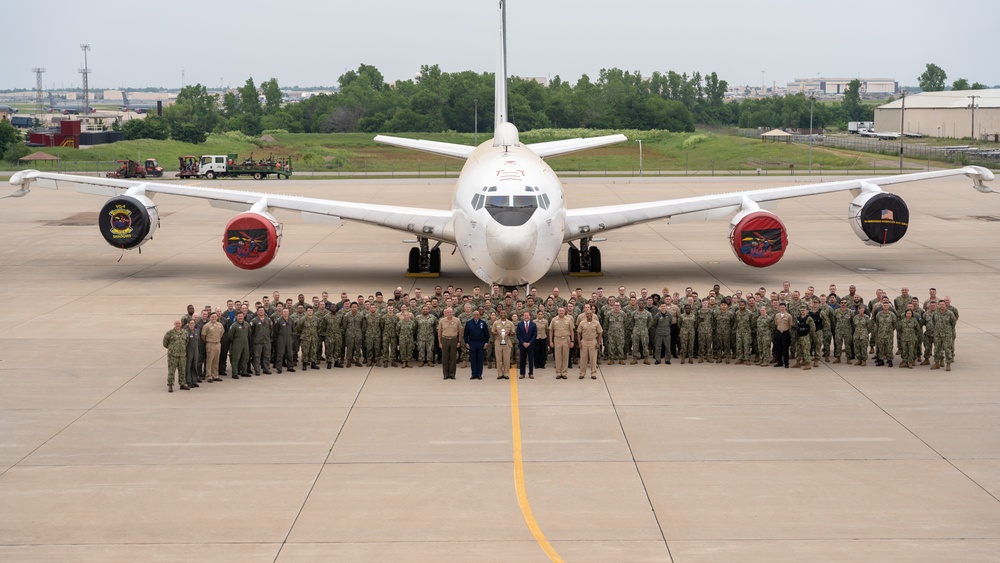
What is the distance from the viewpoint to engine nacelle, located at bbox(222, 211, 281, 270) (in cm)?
2812

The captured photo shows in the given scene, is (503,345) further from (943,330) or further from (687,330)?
(943,330)

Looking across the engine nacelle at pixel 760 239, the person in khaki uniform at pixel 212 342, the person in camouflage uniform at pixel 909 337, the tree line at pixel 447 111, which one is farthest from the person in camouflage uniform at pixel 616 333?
the tree line at pixel 447 111

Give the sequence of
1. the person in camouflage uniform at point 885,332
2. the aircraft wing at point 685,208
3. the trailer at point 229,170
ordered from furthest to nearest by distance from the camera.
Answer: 1. the trailer at point 229,170
2. the aircraft wing at point 685,208
3. the person in camouflage uniform at point 885,332

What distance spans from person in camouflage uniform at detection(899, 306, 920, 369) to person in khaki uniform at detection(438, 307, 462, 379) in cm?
794

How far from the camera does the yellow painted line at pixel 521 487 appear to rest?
11.7m

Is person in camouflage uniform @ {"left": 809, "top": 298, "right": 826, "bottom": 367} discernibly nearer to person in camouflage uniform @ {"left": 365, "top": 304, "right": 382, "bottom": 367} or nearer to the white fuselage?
the white fuselage

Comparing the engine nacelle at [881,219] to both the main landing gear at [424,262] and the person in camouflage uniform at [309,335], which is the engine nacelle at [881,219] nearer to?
the main landing gear at [424,262]

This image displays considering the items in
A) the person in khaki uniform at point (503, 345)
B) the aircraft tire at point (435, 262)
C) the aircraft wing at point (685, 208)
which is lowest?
the person in khaki uniform at point (503, 345)

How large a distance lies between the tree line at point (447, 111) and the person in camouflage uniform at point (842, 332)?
94038 millimetres

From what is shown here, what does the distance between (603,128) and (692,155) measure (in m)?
39.2

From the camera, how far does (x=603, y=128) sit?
136 meters

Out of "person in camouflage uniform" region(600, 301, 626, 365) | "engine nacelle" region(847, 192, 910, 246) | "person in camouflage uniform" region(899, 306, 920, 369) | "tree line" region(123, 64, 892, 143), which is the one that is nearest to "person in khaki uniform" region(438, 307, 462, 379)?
"person in camouflage uniform" region(600, 301, 626, 365)

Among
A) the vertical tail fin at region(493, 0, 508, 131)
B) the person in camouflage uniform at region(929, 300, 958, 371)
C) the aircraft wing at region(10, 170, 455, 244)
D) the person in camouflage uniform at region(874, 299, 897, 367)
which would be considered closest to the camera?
the person in camouflage uniform at region(929, 300, 958, 371)

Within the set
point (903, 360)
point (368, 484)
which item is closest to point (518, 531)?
point (368, 484)
